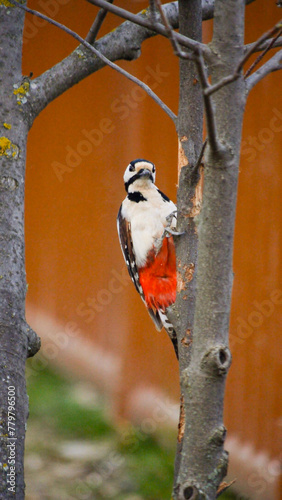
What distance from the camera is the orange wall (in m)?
3.03

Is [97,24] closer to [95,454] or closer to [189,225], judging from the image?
[189,225]

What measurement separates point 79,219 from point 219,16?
256cm

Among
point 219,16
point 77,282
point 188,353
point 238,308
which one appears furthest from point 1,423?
point 77,282

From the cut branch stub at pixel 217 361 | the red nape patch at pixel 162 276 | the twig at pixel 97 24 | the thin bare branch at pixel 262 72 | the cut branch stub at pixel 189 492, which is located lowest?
the cut branch stub at pixel 189 492

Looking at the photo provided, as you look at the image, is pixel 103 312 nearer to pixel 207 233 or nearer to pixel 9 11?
pixel 9 11

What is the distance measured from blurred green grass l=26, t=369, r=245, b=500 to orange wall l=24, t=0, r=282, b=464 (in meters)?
0.21

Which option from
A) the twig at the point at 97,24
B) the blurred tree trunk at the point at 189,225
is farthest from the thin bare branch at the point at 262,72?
the twig at the point at 97,24

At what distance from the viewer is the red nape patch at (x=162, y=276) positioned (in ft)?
7.47

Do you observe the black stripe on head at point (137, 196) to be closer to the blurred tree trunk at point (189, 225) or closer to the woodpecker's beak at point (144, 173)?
the woodpecker's beak at point (144, 173)

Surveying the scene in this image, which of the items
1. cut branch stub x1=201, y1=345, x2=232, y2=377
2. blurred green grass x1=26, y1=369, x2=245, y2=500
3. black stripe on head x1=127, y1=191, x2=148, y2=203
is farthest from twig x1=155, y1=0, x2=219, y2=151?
blurred green grass x1=26, y1=369, x2=245, y2=500

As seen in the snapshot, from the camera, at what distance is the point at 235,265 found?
3070 mm

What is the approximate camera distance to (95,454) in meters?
3.22

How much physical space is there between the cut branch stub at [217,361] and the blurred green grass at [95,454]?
2273mm

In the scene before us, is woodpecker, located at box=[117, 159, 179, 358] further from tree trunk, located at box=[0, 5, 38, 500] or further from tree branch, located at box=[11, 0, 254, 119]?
tree trunk, located at box=[0, 5, 38, 500]
